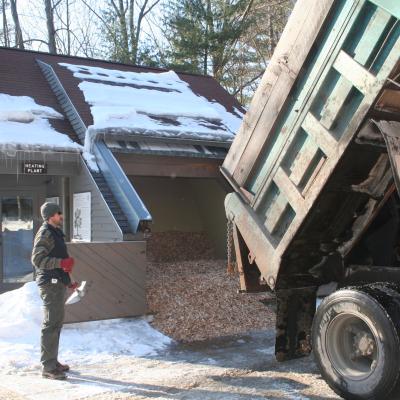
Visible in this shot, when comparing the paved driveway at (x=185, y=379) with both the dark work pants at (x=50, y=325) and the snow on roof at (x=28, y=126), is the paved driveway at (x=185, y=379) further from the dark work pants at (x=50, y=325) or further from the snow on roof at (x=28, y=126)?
the snow on roof at (x=28, y=126)

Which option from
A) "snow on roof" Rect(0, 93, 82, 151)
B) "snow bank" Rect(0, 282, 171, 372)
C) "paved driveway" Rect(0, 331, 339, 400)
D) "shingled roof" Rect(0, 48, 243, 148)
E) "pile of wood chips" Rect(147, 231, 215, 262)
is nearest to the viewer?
"paved driveway" Rect(0, 331, 339, 400)

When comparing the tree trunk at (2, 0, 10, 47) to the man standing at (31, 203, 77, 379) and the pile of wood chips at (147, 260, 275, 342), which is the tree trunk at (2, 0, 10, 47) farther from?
the man standing at (31, 203, 77, 379)

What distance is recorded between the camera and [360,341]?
15.1ft

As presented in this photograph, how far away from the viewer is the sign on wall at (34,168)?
1053cm

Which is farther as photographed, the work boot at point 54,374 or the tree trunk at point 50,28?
the tree trunk at point 50,28

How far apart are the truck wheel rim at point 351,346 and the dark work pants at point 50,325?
2.77 meters

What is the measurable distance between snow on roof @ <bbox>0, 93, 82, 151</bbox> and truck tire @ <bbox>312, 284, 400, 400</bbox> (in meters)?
7.17

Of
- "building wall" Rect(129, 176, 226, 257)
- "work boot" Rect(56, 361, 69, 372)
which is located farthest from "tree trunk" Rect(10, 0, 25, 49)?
"work boot" Rect(56, 361, 69, 372)

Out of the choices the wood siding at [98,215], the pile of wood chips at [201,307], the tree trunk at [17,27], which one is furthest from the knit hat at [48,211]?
the tree trunk at [17,27]

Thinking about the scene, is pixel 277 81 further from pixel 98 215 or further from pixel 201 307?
pixel 98 215

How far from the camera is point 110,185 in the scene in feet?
34.4

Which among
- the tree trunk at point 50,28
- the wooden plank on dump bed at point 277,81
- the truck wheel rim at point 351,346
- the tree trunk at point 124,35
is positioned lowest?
the tree trunk at point 50,28

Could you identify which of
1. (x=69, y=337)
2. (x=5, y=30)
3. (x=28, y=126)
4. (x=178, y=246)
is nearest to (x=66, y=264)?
(x=69, y=337)

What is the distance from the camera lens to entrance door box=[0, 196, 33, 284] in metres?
11.6
